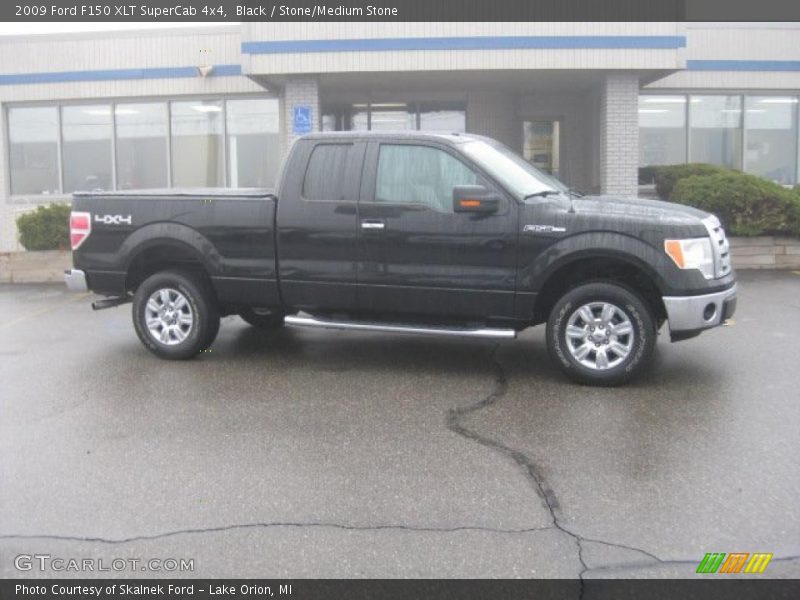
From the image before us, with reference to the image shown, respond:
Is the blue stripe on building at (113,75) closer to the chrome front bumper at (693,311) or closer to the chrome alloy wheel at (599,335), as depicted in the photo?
the chrome alloy wheel at (599,335)

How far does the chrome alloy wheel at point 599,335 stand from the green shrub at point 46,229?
10.4 metres

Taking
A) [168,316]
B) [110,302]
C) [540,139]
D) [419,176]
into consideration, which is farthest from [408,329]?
[540,139]

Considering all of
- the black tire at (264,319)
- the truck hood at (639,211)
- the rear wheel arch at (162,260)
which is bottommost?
the black tire at (264,319)

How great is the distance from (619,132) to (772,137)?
464cm

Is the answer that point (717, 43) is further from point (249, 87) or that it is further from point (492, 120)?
point (249, 87)

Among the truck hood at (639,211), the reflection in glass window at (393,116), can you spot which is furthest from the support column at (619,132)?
the truck hood at (639,211)

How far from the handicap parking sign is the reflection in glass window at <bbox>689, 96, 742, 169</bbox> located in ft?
25.7

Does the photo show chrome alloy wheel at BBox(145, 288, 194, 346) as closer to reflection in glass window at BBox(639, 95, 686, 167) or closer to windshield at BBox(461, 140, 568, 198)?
windshield at BBox(461, 140, 568, 198)

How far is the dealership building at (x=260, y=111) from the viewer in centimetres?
1744

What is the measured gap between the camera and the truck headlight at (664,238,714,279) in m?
6.64

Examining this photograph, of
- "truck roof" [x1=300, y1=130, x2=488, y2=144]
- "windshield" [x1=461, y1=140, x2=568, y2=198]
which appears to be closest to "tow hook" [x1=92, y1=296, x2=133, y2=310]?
"truck roof" [x1=300, y1=130, x2=488, y2=144]

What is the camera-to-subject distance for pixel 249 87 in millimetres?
17625

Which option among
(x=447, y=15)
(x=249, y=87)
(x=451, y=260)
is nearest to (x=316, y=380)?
(x=451, y=260)

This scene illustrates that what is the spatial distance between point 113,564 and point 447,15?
40.2 ft
